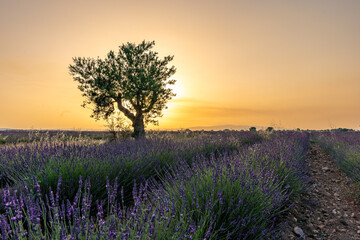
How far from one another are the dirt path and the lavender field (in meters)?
0.24

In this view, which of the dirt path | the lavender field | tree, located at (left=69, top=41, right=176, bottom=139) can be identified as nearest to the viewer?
the lavender field

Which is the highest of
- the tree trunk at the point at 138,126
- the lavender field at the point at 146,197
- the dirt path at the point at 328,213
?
the tree trunk at the point at 138,126

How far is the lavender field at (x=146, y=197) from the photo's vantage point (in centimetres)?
186

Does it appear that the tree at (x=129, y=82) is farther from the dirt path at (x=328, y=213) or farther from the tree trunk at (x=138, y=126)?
the dirt path at (x=328, y=213)

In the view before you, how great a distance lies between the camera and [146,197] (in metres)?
2.15

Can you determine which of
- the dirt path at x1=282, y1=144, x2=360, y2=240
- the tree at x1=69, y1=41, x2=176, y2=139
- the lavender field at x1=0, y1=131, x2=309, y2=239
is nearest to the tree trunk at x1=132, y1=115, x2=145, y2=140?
the tree at x1=69, y1=41, x2=176, y2=139

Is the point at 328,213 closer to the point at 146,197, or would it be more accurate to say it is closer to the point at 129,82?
the point at 146,197

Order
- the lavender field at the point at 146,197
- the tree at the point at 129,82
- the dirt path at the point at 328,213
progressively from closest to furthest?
the lavender field at the point at 146,197 < the dirt path at the point at 328,213 < the tree at the point at 129,82

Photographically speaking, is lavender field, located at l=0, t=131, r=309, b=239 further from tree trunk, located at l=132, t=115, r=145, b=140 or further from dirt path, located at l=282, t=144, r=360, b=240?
tree trunk, located at l=132, t=115, r=145, b=140

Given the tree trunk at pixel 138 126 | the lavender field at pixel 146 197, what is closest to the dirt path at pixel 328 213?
the lavender field at pixel 146 197

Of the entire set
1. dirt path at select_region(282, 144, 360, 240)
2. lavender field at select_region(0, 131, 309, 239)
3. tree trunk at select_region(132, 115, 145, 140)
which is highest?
tree trunk at select_region(132, 115, 145, 140)

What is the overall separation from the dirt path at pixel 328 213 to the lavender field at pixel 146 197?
0.24m

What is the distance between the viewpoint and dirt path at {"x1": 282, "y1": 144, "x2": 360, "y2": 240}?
372 centimetres

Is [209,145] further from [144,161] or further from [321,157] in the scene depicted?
[321,157]
